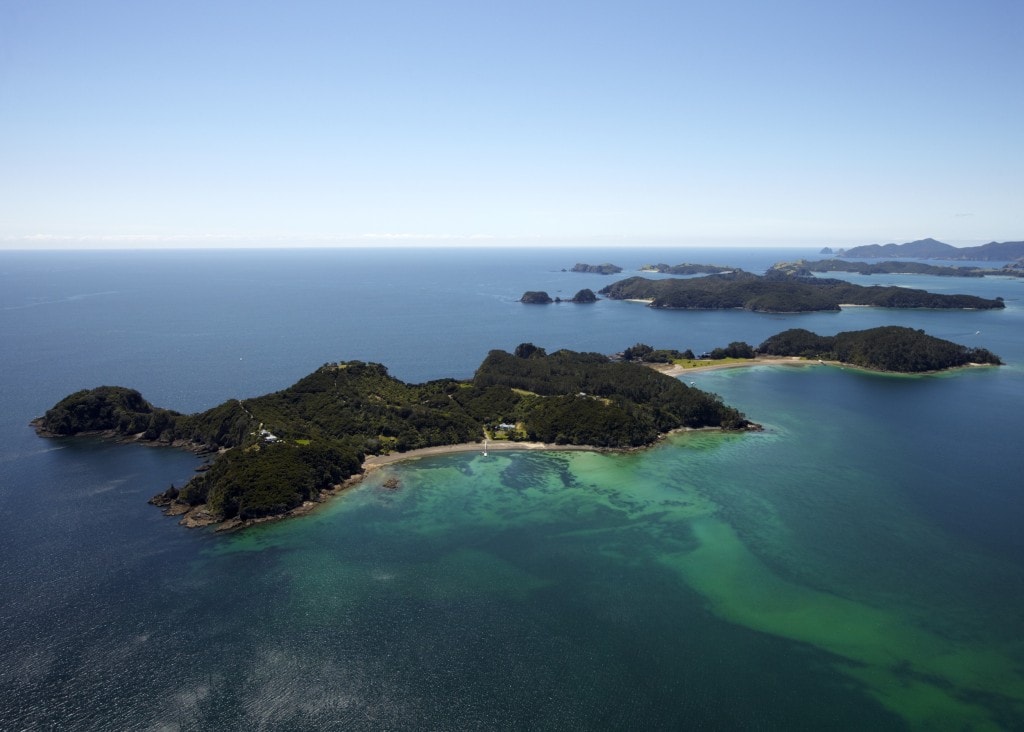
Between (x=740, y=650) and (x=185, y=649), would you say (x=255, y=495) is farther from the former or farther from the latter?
(x=740, y=650)

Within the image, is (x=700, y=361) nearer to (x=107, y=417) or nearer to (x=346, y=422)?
(x=346, y=422)

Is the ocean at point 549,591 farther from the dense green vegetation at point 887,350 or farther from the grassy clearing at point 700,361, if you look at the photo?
the dense green vegetation at point 887,350

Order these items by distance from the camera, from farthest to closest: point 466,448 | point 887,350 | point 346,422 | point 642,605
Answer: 1. point 887,350
2. point 346,422
3. point 466,448
4. point 642,605

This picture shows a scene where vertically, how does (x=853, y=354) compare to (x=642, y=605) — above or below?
above

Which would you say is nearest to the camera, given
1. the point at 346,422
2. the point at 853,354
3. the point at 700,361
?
the point at 346,422

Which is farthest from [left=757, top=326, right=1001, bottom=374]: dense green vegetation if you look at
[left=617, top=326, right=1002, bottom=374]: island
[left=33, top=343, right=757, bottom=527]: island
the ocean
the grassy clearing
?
Result: [left=33, top=343, right=757, bottom=527]: island

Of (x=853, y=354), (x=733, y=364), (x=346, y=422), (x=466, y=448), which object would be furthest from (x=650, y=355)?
(x=346, y=422)
